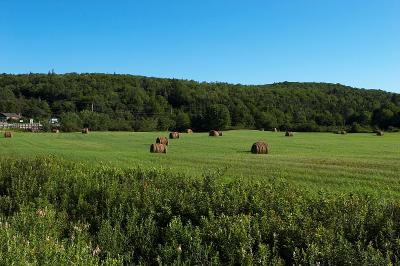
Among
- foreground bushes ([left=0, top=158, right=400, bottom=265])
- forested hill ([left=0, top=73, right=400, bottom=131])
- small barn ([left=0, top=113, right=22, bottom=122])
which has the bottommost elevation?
foreground bushes ([left=0, top=158, right=400, bottom=265])

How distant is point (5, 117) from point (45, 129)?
6505 centimetres

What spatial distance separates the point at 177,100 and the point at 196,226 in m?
160

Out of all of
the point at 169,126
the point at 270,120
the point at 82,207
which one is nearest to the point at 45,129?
the point at 169,126

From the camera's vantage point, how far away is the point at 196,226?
803cm

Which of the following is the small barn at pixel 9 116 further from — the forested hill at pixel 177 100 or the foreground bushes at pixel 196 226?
the foreground bushes at pixel 196 226

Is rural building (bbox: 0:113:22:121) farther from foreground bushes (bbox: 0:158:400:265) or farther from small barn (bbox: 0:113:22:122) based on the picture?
foreground bushes (bbox: 0:158:400:265)

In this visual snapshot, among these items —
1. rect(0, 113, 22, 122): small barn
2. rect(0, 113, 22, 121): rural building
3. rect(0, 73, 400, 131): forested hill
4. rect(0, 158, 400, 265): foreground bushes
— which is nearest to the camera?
rect(0, 158, 400, 265): foreground bushes

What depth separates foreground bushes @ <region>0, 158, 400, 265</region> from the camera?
21.8ft

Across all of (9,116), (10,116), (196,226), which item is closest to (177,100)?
(10,116)

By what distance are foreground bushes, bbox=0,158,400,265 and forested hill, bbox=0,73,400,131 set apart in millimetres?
110845

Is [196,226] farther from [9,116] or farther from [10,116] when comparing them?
[10,116]

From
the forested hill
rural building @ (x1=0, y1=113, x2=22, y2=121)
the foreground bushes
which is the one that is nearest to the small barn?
rural building @ (x1=0, y1=113, x2=22, y2=121)

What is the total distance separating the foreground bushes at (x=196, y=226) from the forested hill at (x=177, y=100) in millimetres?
110845

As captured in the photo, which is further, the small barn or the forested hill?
the small barn
